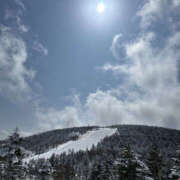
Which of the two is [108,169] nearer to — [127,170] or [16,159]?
[127,170]

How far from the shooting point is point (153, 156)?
24016 millimetres

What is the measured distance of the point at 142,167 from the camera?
21359 millimetres

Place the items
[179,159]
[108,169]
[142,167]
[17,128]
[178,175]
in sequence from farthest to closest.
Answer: [108,169] → [17,128] → [142,167] → [179,159] → [178,175]

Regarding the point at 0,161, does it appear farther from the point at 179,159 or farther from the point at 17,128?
the point at 179,159

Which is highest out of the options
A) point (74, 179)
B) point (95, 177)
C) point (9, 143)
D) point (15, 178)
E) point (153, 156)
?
point (9, 143)

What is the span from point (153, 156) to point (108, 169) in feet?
44.6

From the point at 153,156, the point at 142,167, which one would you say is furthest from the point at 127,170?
the point at 153,156

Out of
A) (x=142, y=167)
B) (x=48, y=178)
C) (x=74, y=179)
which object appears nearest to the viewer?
(x=142, y=167)

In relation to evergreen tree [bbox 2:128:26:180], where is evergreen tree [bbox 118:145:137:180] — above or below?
below

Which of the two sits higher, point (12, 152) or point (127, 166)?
point (12, 152)

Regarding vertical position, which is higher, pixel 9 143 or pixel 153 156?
pixel 9 143

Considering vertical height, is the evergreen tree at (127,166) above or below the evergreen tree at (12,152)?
below

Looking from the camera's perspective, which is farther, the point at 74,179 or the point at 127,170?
the point at 74,179

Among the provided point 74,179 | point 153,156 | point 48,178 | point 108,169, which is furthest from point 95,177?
point 74,179
